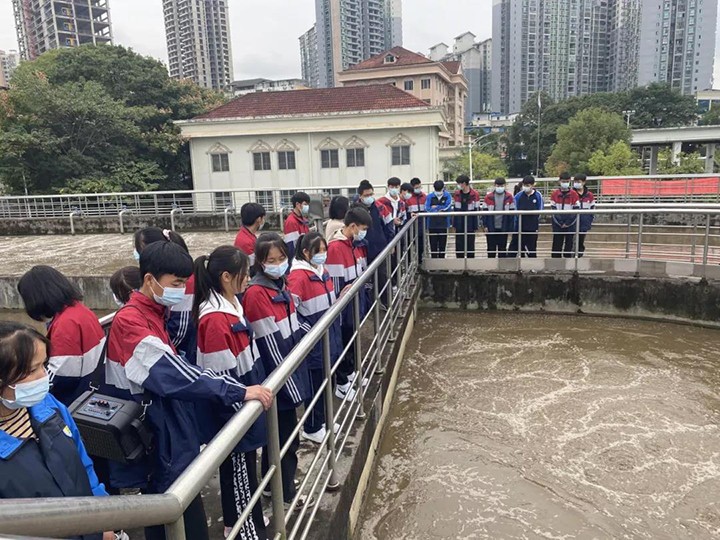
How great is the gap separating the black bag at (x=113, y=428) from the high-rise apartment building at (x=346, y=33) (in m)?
87.9

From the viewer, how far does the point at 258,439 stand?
79.6 inches

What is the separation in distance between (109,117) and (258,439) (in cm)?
2104

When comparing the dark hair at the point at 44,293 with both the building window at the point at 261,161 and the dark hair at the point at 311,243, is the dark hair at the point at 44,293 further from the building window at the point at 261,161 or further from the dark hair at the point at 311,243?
the building window at the point at 261,161

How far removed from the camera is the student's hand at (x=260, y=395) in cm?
158

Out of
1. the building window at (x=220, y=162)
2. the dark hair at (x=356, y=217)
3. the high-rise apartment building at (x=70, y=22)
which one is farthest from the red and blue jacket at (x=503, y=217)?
the high-rise apartment building at (x=70, y=22)

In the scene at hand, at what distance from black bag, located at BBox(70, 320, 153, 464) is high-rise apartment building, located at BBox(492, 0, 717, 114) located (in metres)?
81.2

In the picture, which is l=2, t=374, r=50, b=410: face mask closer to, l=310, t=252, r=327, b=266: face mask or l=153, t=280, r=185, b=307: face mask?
l=153, t=280, r=185, b=307: face mask

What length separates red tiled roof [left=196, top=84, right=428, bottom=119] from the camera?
24141 mm

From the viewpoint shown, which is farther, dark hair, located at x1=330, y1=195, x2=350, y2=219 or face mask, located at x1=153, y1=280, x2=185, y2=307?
dark hair, located at x1=330, y1=195, x2=350, y2=219

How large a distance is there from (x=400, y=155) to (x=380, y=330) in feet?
67.2

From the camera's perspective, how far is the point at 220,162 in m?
24.8

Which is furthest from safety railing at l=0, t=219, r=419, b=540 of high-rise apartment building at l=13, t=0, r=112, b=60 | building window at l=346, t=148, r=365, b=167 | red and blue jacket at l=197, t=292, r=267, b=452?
high-rise apartment building at l=13, t=0, r=112, b=60

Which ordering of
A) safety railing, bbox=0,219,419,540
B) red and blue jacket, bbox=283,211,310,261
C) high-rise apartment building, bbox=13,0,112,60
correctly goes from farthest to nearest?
1. high-rise apartment building, bbox=13,0,112,60
2. red and blue jacket, bbox=283,211,310,261
3. safety railing, bbox=0,219,419,540

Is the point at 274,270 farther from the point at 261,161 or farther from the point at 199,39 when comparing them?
the point at 199,39
